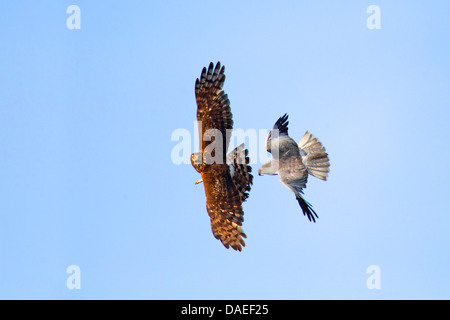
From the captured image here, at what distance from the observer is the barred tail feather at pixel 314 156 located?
13.8m

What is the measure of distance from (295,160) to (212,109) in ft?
6.28

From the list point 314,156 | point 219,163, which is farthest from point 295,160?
point 219,163

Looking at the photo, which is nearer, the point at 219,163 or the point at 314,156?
the point at 219,163

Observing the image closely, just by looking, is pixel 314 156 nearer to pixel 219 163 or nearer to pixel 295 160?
pixel 295 160

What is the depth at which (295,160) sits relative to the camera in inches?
533

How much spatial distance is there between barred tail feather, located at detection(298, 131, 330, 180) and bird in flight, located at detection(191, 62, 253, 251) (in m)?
1.47

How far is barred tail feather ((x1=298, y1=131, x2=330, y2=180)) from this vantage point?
1378 centimetres

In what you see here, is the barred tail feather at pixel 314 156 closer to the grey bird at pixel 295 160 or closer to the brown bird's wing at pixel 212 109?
the grey bird at pixel 295 160

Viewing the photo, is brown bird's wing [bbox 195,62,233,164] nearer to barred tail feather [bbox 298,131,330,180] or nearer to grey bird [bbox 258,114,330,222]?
grey bird [bbox 258,114,330,222]

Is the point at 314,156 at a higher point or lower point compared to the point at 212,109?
lower
